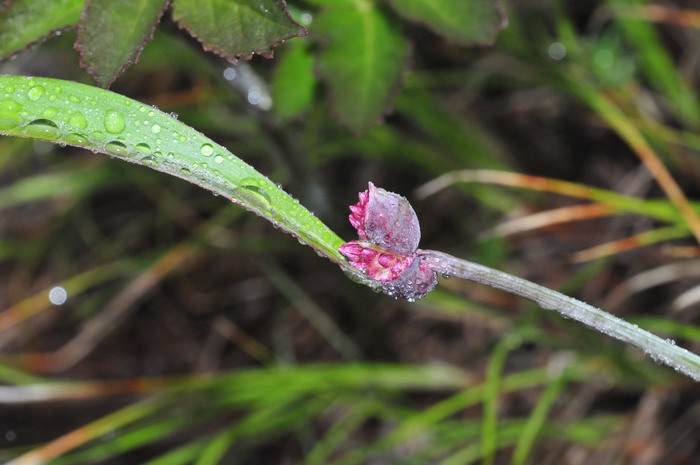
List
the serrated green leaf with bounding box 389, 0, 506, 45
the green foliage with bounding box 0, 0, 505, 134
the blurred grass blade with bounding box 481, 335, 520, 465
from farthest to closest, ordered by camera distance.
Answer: the blurred grass blade with bounding box 481, 335, 520, 465, the serrated green leaf with bounding box 389, 0, 506, 45, the green foliage with bounding box 0, 0, 505, 134

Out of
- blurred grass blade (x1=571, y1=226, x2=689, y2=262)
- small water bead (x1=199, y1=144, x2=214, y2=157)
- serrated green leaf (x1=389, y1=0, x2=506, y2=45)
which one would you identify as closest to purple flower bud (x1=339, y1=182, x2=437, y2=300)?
small water bead (x1=199, y1=144, x2=214, y2=157)

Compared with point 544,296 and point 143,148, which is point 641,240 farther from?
point 143,148

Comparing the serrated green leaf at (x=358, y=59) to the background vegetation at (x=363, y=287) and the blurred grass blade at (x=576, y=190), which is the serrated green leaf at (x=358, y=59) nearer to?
the background vegetation at (x=363, y=287)

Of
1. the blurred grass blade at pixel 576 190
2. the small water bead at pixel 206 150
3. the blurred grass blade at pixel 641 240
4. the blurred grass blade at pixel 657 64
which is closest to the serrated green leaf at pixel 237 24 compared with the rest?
the small water bead at pixel 206 150

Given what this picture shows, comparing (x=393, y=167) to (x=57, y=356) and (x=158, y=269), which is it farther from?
(x=57, y=356)

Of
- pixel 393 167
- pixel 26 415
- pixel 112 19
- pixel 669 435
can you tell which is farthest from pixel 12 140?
pixel 669 435

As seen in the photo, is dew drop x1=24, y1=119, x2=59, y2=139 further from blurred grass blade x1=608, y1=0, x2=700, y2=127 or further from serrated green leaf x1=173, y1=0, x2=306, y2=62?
blurred grass blade x1=608, y1=0, x2=700, y2=127

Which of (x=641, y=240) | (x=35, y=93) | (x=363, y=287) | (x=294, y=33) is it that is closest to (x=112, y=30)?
(x=35, y=93)
